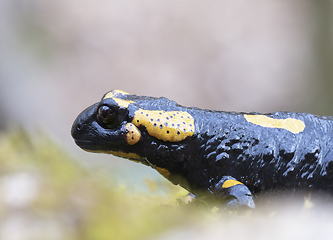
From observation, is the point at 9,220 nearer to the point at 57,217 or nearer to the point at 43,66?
the point at 57,217

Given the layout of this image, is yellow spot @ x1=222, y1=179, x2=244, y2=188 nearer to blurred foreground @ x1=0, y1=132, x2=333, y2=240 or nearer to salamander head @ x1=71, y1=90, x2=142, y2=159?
blurred foreground @ x1=0, y1=132, x2=333, y2=240

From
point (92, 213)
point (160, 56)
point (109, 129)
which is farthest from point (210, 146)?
point (160, 56)

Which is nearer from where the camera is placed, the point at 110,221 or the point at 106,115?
the point at 110,221

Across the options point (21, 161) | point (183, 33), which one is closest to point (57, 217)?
point (21, 161)

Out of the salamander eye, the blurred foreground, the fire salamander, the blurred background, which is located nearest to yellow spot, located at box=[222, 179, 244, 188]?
the fire salamander

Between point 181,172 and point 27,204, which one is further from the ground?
point 181,172

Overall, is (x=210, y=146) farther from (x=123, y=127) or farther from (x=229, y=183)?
(x=123, y=127)
